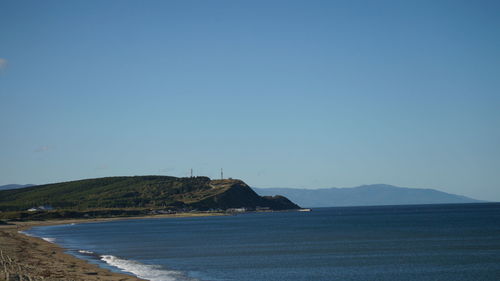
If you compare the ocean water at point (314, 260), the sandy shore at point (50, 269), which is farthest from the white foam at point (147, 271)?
the sandy shore at point (50, 269)

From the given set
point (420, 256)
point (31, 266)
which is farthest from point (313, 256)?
point (31, 266)

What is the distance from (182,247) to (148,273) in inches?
1371

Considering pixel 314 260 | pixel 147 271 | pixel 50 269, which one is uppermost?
pixel 50 269

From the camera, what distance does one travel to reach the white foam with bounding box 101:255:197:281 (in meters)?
52.0

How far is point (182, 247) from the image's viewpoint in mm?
90000

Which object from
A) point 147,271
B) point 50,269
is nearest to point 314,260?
point 147,271

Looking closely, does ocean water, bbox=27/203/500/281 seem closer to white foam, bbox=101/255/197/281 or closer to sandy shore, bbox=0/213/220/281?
white foam, bbox=101/255/197/281

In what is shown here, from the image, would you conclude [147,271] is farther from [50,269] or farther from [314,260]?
[314,260]

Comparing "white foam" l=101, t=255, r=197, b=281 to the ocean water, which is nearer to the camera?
"white foam" l=101, t=255, r=197, b=281

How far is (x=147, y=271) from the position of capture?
57250 millimetres

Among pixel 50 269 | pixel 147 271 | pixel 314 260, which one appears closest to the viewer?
pixel 50 269

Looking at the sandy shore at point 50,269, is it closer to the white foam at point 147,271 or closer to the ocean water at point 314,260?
the white foam at point 147,271

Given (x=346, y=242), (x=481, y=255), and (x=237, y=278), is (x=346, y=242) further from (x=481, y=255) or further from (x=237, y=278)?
(x=237, y=278)

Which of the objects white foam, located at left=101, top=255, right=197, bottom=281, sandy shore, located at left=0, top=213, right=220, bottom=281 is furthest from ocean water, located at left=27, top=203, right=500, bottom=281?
sandy shore, located at left=0, top=213, right=220, bottom=281
